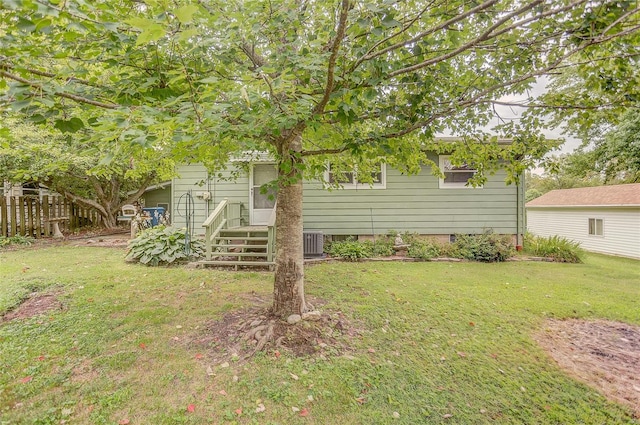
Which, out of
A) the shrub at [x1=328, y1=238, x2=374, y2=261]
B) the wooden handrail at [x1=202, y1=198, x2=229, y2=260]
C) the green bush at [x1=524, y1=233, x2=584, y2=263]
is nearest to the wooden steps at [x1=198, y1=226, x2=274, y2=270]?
the wooden handrail at [x1=202, y1=198, x2=229, y2=260]

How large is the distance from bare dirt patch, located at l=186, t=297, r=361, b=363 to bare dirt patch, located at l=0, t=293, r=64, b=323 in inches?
94.3

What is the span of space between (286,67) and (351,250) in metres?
5.95

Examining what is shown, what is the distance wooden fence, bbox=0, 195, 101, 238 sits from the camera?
9188 millimetres

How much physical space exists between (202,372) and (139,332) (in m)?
1.29

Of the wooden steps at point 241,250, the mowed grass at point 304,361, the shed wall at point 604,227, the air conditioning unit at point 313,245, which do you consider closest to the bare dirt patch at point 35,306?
the mowed grass at point 304,361

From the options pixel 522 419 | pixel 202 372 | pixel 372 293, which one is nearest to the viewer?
pixel 522 419

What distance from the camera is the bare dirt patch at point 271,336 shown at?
300 cm

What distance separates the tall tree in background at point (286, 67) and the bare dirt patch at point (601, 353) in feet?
6.95

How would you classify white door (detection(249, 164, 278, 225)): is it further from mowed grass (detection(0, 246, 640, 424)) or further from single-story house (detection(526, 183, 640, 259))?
single-story house (detection(526, 183, 640, 259))

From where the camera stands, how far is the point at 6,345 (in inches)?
118

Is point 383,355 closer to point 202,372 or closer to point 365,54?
point 202,372

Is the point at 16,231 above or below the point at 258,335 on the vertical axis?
above

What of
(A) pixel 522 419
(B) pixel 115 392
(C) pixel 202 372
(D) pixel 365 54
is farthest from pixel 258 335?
(D) pixel 365 54

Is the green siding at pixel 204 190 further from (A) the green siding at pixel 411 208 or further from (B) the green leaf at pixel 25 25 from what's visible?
(B) the green leaf at pixel 25 25
